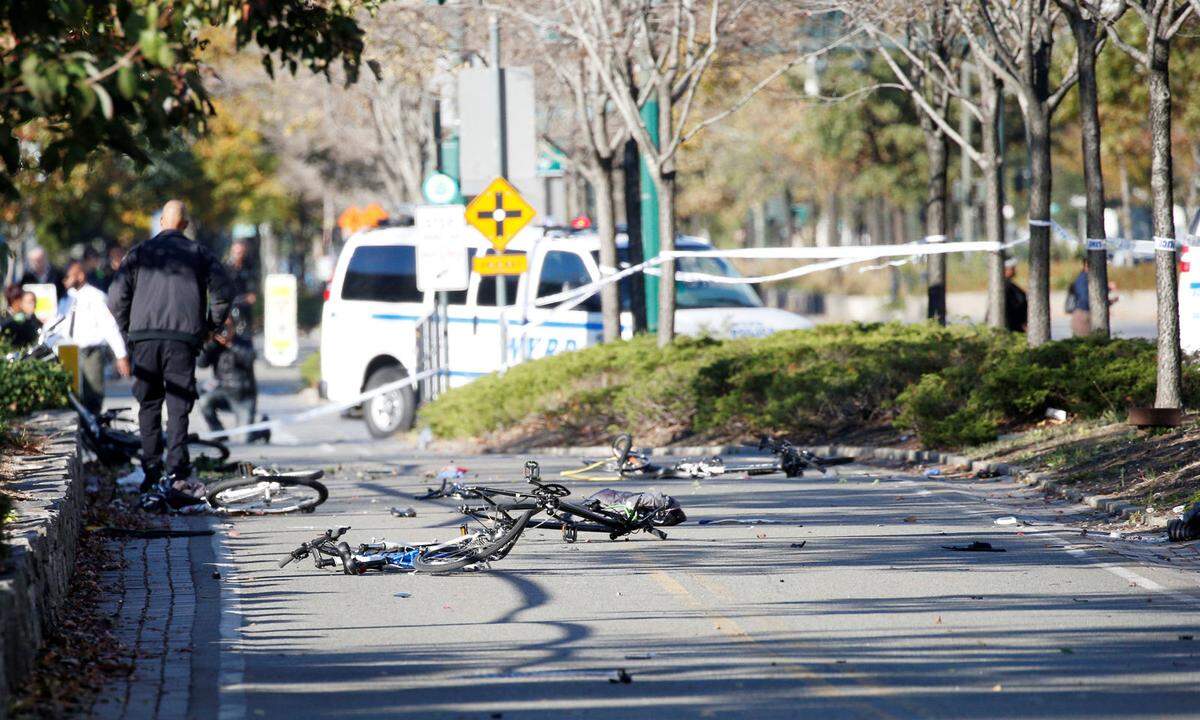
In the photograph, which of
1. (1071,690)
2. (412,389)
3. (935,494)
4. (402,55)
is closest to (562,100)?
(402,55)

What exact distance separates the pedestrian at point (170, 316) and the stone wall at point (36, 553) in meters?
0.72

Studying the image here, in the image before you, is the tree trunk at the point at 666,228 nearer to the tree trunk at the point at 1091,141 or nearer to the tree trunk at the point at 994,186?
the tree trunk at the point at 994,186

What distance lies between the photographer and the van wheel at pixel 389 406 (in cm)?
2214

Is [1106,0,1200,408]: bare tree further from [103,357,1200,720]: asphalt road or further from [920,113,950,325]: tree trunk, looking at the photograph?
[920,113,950,325]: tree trunk

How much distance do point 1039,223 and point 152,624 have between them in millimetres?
10628

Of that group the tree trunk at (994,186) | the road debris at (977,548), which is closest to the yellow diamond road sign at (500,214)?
the tree trunk at (994,186)

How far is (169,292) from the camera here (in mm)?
12695

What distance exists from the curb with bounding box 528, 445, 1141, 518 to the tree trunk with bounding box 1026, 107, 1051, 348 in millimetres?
2193

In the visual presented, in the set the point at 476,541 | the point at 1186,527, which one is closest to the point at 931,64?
the point at 1186,527

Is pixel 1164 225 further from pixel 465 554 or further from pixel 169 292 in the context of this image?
pixel 169 292

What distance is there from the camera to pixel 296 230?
87375 millimetres

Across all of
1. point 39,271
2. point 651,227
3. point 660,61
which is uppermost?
point 660,61

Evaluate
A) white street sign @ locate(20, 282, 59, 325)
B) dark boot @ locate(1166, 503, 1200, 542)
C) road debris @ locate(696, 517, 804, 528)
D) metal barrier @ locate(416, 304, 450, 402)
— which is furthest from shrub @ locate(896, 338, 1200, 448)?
white street sign @ locate(20, 282, 59, 325)

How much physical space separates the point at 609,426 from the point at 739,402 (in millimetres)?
1906
